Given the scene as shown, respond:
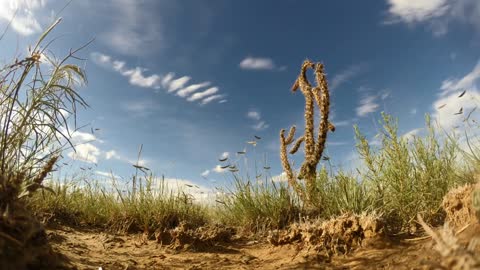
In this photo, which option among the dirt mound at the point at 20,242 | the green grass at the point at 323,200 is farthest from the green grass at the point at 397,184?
the dirt mound at the point at 20,242

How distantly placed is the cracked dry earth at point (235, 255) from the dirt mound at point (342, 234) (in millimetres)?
104

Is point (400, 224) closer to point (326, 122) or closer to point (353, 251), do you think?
point (353, 251)

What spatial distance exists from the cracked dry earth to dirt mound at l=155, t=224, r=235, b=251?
9 centimetres

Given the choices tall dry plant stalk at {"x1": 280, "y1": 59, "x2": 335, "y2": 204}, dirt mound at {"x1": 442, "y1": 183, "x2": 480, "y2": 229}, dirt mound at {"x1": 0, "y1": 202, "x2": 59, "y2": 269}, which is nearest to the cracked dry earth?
dirt mound at {"x1": 442, "y1": 183, "x2": 480, "y2": 229}

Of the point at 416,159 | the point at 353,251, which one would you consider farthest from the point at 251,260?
the point at 416,159

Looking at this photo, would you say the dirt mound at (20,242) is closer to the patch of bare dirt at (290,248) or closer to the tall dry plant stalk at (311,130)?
the patch of bare dirt at (290,248)

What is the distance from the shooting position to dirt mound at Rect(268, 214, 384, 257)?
13.9ft

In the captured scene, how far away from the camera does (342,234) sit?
4.34m

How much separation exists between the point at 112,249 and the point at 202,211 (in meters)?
2.76

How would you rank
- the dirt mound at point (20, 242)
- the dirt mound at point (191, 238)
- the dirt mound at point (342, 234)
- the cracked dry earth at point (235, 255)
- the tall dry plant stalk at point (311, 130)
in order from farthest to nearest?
the tall dry plant stalk at point (311, 130) < the dirt mound at point (191, 238) < the dirt mound at point (342, 234) < the cracked dry earth at point (235, 255) < the dirt mound at point (20, 242)

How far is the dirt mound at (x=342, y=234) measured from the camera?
13.9 feet

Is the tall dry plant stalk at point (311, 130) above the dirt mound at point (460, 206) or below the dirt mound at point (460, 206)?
above

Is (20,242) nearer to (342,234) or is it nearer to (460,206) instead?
(342,234)

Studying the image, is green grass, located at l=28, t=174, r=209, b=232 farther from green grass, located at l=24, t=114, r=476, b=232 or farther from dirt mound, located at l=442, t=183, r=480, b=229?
dirt mound, located at l=442, t=183, r=480, b=229
